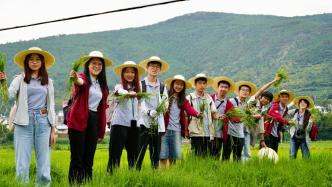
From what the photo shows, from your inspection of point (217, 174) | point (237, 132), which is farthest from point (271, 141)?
point (217, 174)

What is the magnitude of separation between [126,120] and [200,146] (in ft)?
7.23

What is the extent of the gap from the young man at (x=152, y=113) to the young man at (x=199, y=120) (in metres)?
1.03

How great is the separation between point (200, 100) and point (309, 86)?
105 metres

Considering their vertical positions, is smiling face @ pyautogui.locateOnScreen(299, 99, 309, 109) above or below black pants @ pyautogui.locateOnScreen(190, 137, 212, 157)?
above

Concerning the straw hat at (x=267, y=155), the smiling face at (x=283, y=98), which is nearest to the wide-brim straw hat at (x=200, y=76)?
the straw hat at (x=267, y=155)

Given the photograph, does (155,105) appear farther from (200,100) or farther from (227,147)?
(227,147)

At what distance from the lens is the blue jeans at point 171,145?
9.26 metres

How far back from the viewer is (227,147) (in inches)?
401

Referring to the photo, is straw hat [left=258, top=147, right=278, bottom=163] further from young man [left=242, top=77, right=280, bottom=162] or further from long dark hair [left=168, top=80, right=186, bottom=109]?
long dark hair [left=168, top=80, right=186, bottom=109]

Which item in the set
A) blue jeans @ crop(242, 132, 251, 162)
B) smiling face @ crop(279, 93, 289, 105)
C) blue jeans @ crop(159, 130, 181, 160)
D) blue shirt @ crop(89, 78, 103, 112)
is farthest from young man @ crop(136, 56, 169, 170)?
smiling face @ crop(279, 93, 289, 105)

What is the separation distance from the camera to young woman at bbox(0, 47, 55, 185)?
673 centimetres

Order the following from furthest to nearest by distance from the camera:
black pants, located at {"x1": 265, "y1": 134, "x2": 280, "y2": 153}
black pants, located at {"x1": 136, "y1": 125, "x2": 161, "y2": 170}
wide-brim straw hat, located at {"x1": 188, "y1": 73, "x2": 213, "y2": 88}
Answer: black pants, located at {"x1": 265, "y1": 134, "x2": 280, "y2": 153} → wide-brim straw hat, located at {"x1": 188, "y1": 73, "x2": 213, "y2": 88} → black pants, located at {"x1": 136, "y1": 125, "x2": 161, "y2": 170}

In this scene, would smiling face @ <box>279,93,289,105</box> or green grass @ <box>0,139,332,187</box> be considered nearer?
green grass @ <box>0,139,332,187</box>

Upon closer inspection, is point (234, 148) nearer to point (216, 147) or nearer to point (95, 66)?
point (216, 147)
